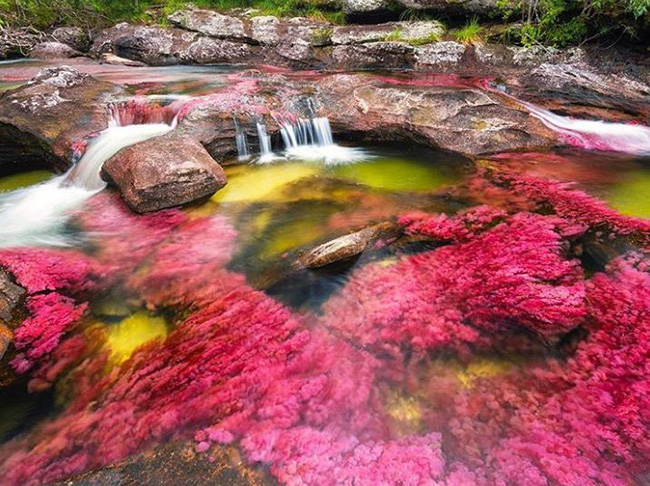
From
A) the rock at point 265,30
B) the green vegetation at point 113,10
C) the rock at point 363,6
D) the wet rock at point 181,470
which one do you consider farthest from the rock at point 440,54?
the wet rock at point 181,470

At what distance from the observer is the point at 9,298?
12.7 ft

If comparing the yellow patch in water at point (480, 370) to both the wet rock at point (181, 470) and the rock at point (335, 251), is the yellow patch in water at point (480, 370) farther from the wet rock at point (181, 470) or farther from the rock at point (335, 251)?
the rock at point (335, 251)

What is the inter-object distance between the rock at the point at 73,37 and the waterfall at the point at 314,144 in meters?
13.6

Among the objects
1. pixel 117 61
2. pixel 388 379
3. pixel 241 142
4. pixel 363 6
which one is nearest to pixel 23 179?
pixel 241 142

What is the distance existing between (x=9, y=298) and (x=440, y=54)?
12.3 meters

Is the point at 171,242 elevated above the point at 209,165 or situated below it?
below

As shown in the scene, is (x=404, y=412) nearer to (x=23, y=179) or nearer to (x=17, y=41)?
(x=23, y=179)

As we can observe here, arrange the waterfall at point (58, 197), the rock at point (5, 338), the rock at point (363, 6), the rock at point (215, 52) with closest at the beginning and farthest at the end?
the rock at point (5, 338)
the waterfall at point (58, 197)
the rock at point (363, 6)
the rock at point (215, 52)

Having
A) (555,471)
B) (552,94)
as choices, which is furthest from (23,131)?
(552,94)

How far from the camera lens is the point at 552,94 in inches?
376

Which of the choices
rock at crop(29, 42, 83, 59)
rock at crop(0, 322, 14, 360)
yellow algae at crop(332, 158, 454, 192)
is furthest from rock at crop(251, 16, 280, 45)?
rock at crop(0, 322, 14, 360)

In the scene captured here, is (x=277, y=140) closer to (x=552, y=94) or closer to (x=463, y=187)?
(x=463, y=187)

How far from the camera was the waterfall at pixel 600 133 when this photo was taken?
7602 millimetres

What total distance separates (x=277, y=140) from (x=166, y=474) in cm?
652
